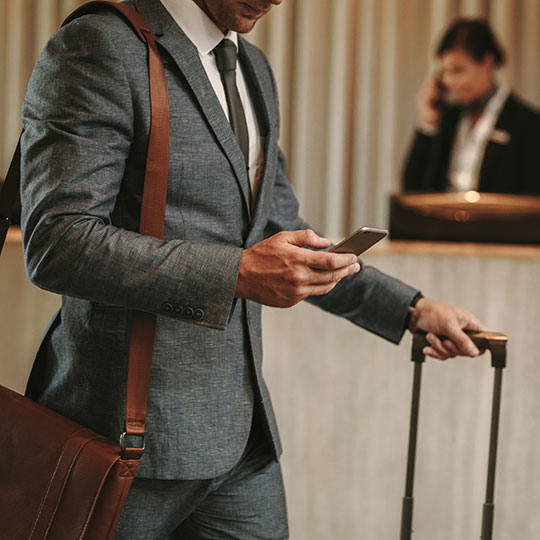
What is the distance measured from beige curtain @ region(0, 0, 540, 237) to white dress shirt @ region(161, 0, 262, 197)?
2607 millimetres

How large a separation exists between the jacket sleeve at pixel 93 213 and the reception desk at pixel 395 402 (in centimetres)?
82

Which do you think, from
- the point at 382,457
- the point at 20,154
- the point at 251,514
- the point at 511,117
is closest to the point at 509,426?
the point at 382,457

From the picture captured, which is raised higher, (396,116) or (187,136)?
(396,116)

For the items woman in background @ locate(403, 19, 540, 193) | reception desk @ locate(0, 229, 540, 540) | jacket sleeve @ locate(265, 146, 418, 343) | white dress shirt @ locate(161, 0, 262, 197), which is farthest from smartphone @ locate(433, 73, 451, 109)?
white dress shirt @ locate(161, 0, 262, 197)

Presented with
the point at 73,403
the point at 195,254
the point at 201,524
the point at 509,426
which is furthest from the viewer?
the point at 509,426

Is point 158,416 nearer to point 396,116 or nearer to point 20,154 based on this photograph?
point 20,154

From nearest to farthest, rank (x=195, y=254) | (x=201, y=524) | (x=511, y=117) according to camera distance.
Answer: (x=195, y=254) < (x=201, y=524) < (x=511, y=117)

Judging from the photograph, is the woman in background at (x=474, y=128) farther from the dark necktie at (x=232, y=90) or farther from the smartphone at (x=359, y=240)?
the smartphone at (x=359, y=240)

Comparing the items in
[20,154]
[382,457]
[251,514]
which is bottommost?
[382,457]

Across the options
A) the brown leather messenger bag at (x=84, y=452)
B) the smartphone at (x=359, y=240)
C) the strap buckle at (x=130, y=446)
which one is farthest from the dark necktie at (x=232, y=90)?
the strap buckle at (x=130, y=446)

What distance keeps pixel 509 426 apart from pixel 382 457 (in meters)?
0.28

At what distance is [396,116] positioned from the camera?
3.60 meters

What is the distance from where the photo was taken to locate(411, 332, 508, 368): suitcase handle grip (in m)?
1.01

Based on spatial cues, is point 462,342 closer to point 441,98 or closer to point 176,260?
point 176,260
